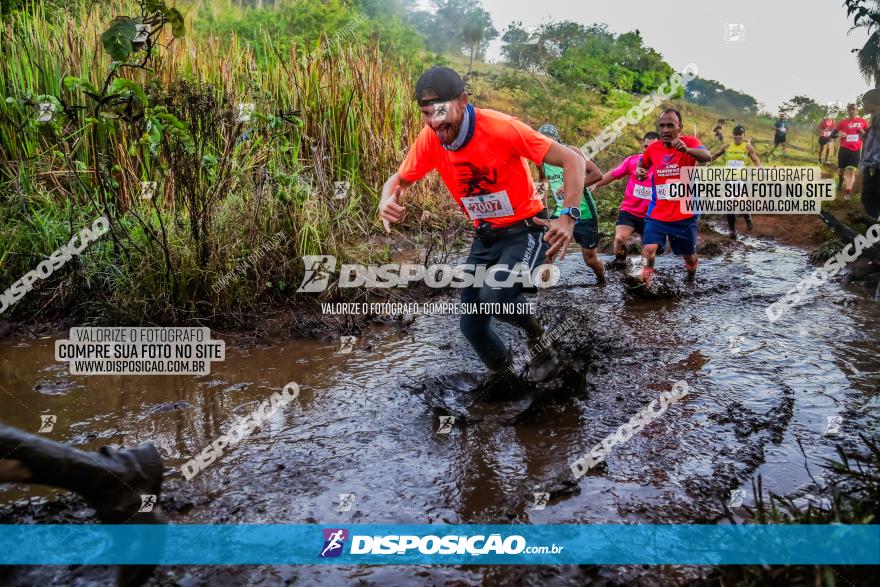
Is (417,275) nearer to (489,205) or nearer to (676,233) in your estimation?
(676,233)

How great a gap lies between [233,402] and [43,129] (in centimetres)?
412

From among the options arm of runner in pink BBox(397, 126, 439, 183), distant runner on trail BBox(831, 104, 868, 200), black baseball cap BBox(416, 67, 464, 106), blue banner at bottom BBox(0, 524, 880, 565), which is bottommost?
blue banner at bottom BBox(0, 524, 880, 565)

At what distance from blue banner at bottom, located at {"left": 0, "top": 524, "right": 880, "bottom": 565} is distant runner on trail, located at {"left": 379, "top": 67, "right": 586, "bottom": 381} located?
1.49 meters

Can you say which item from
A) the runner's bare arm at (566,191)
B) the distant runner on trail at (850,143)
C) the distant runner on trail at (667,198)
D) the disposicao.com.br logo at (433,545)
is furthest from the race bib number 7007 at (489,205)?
the distant runner on trail at (850,143)

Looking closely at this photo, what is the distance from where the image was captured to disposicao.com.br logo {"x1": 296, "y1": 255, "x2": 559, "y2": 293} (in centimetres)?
383

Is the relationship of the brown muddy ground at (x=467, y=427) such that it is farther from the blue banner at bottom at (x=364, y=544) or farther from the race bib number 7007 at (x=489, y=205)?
the race bib number 7007 at (x=489, y=205)

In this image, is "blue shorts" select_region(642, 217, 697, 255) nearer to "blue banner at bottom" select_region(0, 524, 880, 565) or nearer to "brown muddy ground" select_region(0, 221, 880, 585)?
"brown muddy ground" select_region(0, 221, 880, 585)

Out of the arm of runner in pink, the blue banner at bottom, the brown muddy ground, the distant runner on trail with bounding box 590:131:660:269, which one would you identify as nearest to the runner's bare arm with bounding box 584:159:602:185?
the brown muddy ground

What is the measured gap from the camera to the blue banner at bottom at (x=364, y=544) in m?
2.54

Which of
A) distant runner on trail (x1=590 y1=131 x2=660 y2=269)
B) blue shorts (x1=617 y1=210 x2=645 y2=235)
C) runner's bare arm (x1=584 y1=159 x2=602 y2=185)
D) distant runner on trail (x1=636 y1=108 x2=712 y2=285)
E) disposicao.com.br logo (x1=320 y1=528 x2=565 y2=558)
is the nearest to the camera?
disposicao.com.br logo (x1=320 y1=528 x2=565 y2=558)

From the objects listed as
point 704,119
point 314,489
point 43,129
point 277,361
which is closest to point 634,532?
point 314,489

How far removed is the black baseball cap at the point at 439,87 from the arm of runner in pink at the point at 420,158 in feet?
0.96

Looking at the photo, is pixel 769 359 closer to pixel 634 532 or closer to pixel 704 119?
pixel 634 532

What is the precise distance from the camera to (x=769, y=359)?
191 inches
